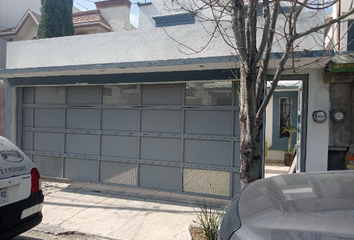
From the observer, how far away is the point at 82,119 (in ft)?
22.6

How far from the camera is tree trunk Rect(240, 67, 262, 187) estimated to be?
3.15m

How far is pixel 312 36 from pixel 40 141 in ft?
22.5

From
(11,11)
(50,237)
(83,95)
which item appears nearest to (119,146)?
(83,95)

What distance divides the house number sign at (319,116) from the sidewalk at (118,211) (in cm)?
233

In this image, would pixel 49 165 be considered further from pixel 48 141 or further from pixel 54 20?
pixel 54 20

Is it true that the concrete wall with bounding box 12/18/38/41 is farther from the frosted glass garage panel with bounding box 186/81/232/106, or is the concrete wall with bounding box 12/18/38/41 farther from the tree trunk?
the tree trunk

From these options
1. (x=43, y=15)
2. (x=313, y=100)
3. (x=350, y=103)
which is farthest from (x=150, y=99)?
(x=43, y=15)

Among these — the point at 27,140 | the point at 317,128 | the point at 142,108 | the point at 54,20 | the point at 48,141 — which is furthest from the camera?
the point at 54,20

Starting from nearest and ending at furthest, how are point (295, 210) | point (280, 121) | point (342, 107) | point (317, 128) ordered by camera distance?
point (295, 210), point (342, 107), point (317, 128), point (280, 121)

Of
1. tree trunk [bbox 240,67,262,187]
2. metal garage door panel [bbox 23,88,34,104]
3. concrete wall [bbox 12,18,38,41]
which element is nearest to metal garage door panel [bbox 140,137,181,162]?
tree trunk [bbox 240,67,262,187]

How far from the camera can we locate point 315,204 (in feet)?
6.06

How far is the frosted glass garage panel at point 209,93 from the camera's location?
569cm

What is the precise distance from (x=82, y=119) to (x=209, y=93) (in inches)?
129

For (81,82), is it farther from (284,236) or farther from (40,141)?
(284,236)
